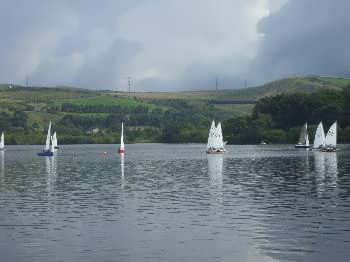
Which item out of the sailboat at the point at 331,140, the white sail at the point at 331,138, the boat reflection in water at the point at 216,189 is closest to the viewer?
the boat reflection in water at the point at 216,189

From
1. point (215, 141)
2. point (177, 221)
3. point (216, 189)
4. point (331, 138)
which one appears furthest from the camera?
point (331, 138)

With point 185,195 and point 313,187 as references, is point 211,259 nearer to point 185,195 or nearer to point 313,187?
point 185,195

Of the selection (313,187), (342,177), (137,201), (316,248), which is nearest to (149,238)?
(316,248)

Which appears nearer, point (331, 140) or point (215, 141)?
point (215, 141)

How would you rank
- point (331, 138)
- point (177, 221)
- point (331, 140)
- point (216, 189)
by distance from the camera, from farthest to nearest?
point (331, 138) < point (331, 140) < point (216, 189) < point (177, 221)

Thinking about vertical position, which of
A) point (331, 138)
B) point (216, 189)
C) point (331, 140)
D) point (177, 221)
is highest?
point (331, 138)

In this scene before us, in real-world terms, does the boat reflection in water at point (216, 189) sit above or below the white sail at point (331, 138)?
below

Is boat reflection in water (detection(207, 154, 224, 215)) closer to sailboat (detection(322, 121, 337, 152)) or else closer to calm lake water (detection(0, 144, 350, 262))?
calm lake water (detection(0, 144, 350, 262))

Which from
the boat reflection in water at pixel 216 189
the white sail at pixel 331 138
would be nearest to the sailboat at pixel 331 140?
the white sail at pixel 331 138

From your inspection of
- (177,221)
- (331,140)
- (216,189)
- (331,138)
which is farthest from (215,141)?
(177,221)

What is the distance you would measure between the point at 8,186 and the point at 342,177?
36.8 m

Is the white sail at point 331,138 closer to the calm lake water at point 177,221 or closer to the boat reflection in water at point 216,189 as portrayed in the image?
the boat reflection in water at point 216,189

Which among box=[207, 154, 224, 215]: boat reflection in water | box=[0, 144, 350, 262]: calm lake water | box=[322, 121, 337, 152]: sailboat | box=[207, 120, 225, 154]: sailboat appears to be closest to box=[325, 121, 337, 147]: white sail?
box=[322, 121, 337, 152]: sailboat

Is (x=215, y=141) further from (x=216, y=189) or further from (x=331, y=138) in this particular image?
(x=216, y=189)
